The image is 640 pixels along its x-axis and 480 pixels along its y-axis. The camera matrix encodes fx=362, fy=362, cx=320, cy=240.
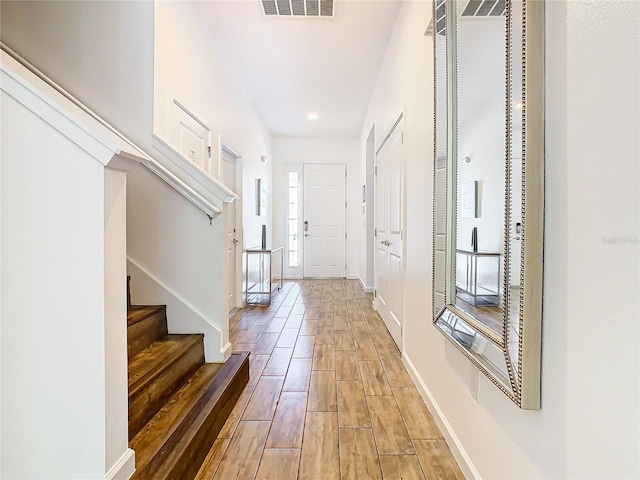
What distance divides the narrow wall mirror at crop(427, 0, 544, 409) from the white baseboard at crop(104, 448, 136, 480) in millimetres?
1225

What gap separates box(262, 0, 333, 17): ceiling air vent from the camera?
274cm

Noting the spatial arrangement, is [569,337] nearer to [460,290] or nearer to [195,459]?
[460,290]

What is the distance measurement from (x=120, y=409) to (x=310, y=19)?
3037mm

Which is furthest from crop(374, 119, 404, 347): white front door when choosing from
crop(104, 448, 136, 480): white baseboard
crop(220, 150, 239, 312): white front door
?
crop(104, 448, 136, 480): white baseboard

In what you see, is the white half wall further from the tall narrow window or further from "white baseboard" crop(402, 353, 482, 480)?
the tall narrow window

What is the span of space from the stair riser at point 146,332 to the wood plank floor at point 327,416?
62 cm

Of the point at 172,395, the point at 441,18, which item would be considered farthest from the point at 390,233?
the point at 172,395

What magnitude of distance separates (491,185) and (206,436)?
1584mm

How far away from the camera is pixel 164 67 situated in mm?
2359

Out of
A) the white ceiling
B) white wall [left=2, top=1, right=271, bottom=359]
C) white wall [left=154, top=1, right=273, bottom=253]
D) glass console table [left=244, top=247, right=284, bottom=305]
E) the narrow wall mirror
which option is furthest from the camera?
glass console table [left=244, top=247, right=284, bottom=305]

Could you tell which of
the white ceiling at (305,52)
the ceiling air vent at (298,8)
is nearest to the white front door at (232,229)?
the white ceiling at (305,52)

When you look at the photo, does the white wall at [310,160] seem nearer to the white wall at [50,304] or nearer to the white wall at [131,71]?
the white wall at [131,71]

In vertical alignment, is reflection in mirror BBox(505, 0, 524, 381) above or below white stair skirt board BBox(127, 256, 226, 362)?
above

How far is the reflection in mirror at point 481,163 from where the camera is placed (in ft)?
3.89
